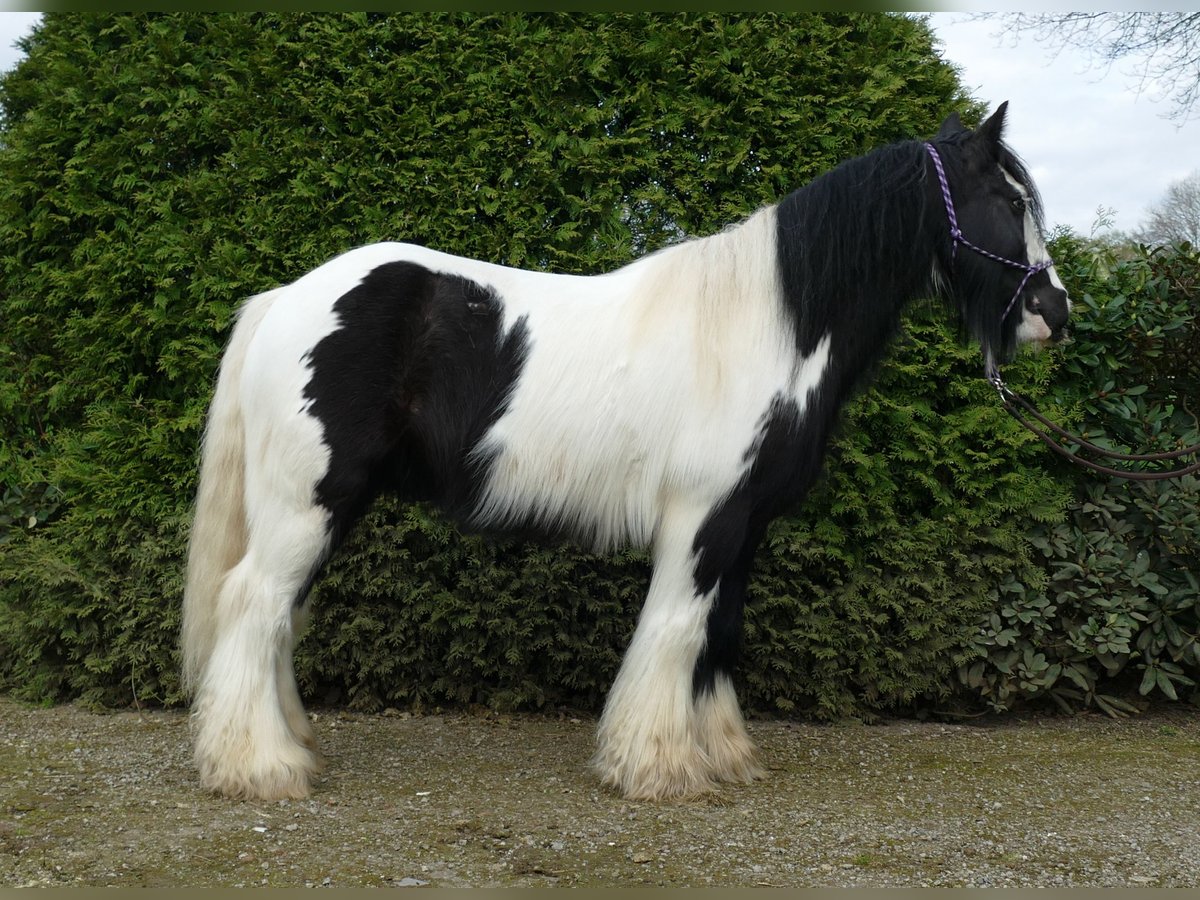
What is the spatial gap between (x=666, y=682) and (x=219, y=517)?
1.87m

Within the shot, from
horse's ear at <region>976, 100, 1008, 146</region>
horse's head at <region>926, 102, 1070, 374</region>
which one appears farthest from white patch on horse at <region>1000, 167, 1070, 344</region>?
horse's ear at <region>976, 100, 1008, 146</region>

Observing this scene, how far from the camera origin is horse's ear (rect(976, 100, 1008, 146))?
3.44 m

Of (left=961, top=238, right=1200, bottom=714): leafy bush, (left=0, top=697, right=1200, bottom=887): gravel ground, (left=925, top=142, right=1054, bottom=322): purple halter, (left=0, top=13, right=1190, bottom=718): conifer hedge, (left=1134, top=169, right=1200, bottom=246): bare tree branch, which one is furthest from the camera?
(left=1134, top=169, right=1200, bottom=246): bare tree branch

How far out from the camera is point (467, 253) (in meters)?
4.64

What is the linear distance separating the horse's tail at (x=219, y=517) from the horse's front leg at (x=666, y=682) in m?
1.63

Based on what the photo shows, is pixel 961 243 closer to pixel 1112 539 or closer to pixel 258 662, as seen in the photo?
pixel 1112 539

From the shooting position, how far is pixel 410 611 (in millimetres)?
4691

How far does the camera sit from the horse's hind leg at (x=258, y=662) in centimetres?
337

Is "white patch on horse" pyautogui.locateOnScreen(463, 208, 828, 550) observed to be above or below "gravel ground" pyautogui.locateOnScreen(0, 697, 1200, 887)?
above

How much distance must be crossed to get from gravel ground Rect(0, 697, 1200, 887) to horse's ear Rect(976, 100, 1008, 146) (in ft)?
8.27

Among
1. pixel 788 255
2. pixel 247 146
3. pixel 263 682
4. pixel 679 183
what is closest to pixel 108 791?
pixel 263 682

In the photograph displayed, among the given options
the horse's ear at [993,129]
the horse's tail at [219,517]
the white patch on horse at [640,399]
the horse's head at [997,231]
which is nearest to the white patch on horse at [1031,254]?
the horse's head at [997,231]

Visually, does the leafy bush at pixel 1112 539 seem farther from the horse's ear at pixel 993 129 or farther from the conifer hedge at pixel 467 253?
the horse's ear at pixel 993 129

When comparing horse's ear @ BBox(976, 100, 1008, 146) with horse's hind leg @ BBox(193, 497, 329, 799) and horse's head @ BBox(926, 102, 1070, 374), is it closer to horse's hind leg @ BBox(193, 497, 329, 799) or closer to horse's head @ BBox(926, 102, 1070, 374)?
horse's head @ BBox(926, 102, 1070, 374)
